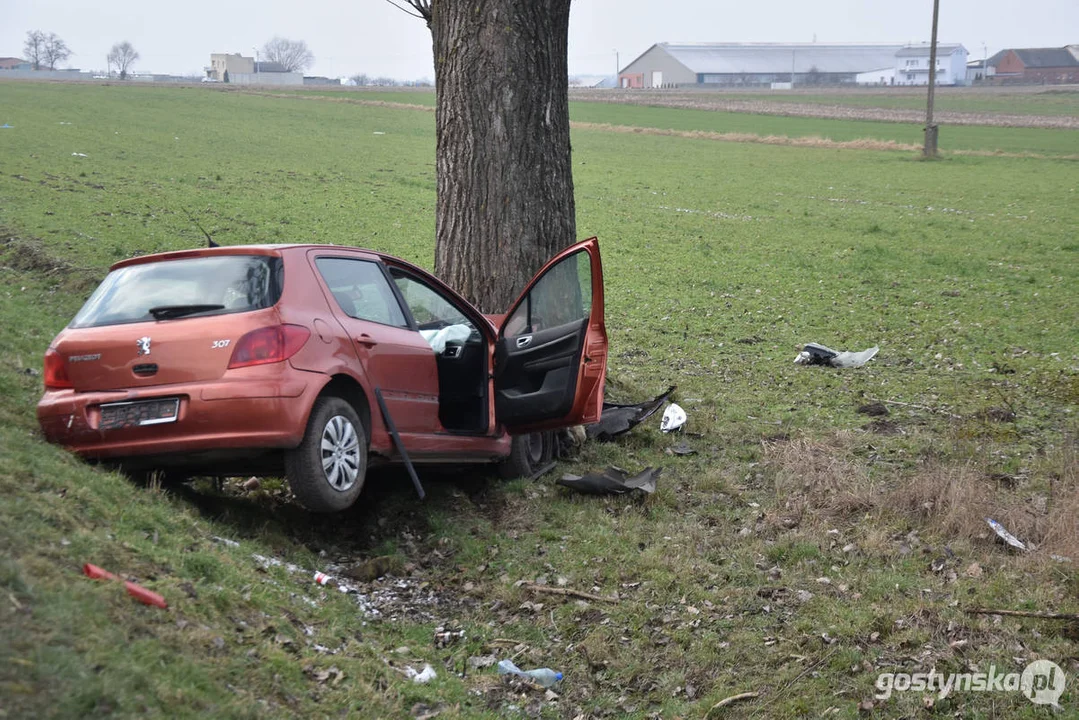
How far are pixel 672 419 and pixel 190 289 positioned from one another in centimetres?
487

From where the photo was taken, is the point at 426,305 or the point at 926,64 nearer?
the point at 426,305

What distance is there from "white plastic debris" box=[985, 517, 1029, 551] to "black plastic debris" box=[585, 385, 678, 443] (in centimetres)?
341

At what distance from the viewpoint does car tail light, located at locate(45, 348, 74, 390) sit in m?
5.98

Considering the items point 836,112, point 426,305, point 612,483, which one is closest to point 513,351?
point 426,305

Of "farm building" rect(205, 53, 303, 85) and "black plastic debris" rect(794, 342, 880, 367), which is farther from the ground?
"farm building" rect(205, 53, 303, 85)

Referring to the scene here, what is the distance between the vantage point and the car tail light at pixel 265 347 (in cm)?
575

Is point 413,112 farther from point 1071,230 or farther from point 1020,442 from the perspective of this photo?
point 1020,442

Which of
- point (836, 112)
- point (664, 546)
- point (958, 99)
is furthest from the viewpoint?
point (958, 99)

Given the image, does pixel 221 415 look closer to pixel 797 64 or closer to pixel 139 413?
pixel 139 413

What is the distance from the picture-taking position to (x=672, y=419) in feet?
31.5

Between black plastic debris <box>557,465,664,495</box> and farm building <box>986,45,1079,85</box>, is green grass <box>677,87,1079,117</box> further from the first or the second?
black plastic debris <box>557,465,664,495</box>

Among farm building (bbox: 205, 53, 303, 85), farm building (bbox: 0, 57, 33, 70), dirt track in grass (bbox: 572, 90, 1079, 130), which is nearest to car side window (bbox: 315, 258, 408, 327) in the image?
dirt track in grass (bbox: 572, 90, 1079, 130)

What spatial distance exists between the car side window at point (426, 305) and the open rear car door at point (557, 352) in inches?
15.7

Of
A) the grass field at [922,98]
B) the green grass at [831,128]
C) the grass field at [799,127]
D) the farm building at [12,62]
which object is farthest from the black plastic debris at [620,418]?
the farm building at [12,62]
